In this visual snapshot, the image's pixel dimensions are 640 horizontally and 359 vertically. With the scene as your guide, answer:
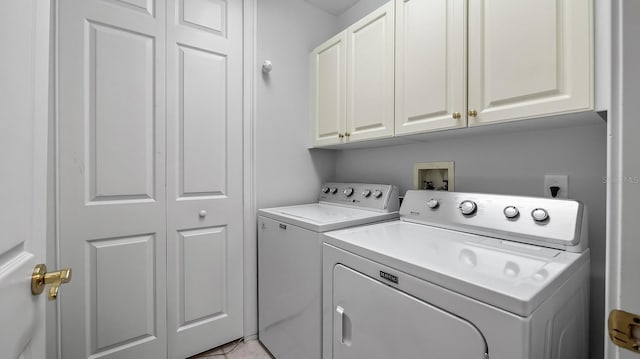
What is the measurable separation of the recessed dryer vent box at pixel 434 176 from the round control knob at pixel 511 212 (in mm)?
431

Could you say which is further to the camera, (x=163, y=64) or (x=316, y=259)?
(x=163, y=64)

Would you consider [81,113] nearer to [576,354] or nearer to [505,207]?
[505,207]

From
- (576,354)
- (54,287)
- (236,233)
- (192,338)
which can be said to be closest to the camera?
(54,287)

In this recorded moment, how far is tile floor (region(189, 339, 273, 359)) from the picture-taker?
67.5 inches

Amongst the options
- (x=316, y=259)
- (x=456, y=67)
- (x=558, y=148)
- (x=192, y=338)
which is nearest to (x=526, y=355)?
(x=316, y=259)

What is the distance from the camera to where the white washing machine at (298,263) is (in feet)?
4.31

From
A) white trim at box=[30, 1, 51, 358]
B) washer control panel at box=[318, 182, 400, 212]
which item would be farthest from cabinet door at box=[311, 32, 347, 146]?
white trim at box=[30, 1, 51, 358]

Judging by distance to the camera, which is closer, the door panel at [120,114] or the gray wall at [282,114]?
the door panel at [120,114]

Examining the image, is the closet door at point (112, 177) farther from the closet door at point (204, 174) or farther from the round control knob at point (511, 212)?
the round control knob at point (511, 212)

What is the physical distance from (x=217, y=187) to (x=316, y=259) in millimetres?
877

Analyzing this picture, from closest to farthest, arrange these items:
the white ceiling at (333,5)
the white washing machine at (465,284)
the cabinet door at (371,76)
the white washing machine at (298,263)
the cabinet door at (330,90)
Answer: the white washing machine at (465,284), the white washing machine at (298,263), the cabinet door at (371,76), the cabinet door at (330,90), the white ceiling at (333,5)

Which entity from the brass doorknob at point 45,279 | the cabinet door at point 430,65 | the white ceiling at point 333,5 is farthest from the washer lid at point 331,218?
the white ceiling at point 333,5

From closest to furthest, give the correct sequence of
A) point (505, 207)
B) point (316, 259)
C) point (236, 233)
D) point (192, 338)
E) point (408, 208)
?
point (505, 207)
point (316, 259)
point (408, 208)
point (192, 338)
point (236, 233)

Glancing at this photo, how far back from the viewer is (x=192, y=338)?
1680 millimetres
